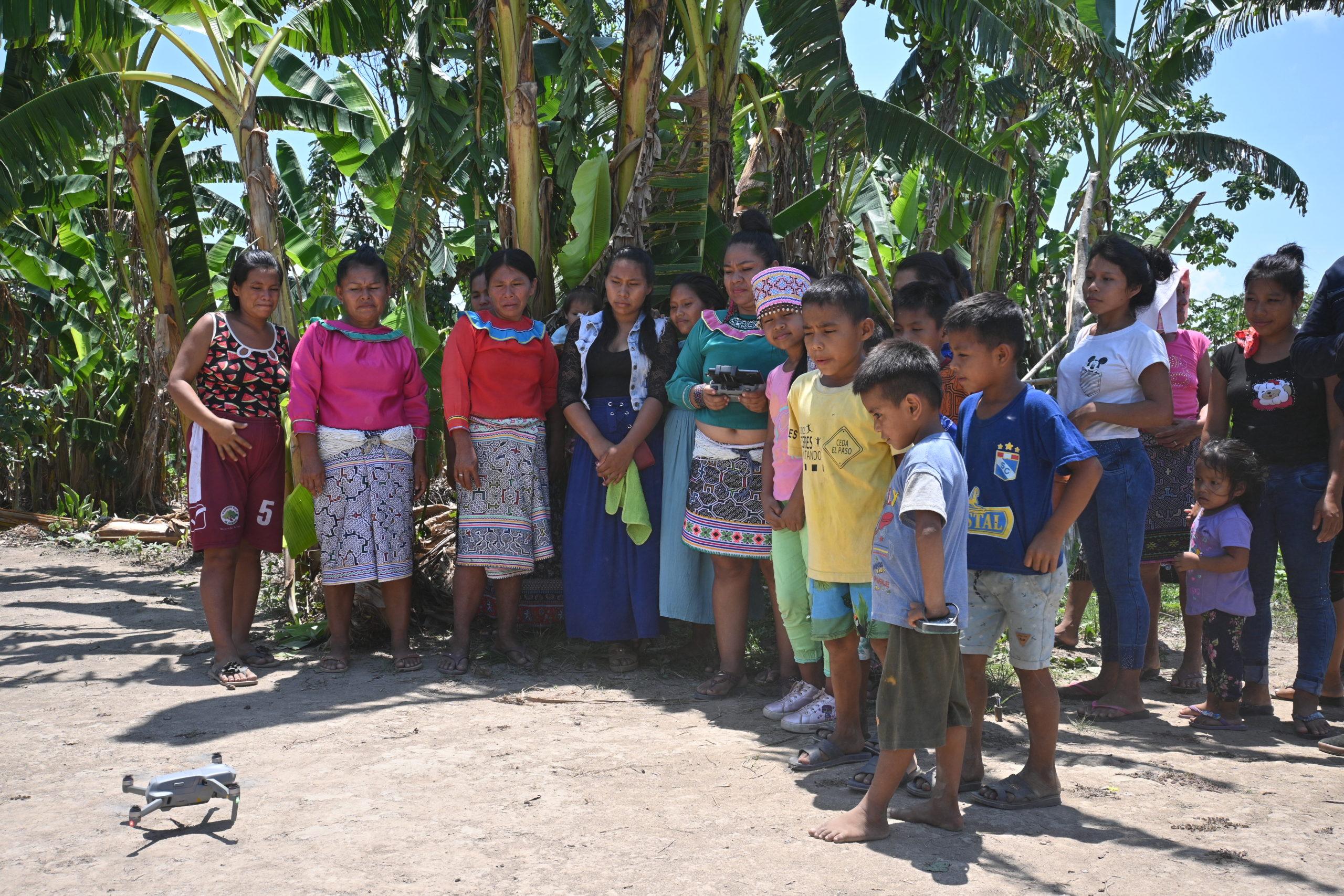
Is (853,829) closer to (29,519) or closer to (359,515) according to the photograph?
(359,515)

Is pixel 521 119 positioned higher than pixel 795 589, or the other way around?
pixel 521 119

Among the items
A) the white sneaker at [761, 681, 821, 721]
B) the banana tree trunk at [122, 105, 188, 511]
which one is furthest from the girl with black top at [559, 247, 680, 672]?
the banana tree trunk at [122, 105, 188, 511]

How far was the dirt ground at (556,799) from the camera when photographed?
2379 mm

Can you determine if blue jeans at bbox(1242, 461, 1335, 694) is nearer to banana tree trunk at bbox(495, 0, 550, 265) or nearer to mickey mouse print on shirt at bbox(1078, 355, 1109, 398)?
mickey mouse print on shirt at bbox(1078, 355, 1109, 398)

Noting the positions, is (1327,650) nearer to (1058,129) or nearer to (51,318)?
(1058,129)

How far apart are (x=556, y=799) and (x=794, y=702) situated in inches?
44.9

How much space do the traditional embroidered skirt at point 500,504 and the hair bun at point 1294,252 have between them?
3122mm

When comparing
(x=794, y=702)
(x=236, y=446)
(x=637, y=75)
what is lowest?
(x=794, y=702)

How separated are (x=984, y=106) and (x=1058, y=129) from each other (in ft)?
11.6

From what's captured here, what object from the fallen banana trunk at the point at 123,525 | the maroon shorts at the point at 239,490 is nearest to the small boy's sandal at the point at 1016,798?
the maroon shorts at the point at 239,490

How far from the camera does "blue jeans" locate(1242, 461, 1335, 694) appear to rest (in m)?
3.69

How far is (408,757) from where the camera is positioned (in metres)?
3.26

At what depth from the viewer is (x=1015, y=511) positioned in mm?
2781

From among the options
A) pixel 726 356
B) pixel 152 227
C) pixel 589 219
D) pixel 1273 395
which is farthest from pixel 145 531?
pixel 1273 395
